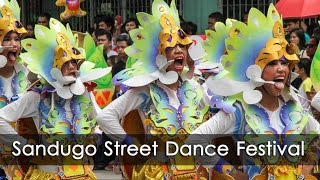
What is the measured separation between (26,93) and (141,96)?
898 mm

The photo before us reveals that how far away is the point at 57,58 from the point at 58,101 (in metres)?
0.33

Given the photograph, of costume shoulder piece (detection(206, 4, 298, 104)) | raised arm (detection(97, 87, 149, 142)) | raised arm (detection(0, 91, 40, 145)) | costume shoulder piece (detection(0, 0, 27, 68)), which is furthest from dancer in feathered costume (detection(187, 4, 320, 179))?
costume shoulder piece (detection(0, 0, 27, 68))

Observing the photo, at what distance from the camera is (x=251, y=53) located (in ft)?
23.2

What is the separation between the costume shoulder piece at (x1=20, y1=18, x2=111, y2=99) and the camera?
7906 mm

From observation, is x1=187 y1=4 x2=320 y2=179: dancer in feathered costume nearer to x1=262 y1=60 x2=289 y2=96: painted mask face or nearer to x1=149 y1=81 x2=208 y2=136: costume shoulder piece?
x1=262 y1=60 x2=289 y2=96: painted mask face

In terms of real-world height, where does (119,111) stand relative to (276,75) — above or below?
below

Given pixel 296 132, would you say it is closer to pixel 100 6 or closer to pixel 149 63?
pixel 149 63

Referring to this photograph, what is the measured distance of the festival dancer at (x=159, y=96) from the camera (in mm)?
7879

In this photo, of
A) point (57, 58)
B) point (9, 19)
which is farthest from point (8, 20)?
point (57, 58)

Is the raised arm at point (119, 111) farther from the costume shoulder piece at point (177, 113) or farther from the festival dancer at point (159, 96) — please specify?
the costume shoulder piece at point (177, 113)

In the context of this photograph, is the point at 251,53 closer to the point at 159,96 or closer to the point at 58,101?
the point at 159,96

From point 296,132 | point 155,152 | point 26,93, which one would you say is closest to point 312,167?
point 296,132

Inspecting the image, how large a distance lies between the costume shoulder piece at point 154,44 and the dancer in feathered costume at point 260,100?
97 centimetres

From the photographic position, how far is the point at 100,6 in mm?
16328
